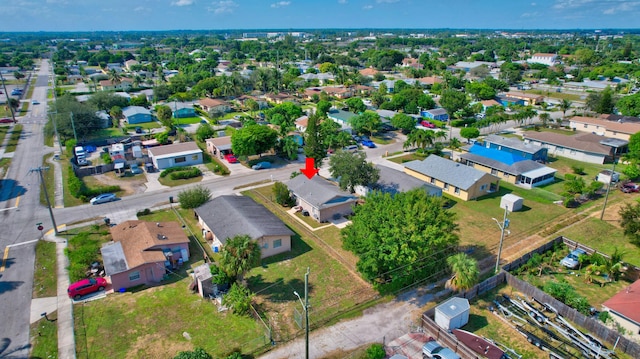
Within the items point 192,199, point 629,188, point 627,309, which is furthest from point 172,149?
point 629,188

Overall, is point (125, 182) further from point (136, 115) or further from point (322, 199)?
point (136, 115)

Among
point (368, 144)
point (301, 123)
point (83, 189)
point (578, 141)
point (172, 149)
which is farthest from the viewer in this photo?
point (301, 123)

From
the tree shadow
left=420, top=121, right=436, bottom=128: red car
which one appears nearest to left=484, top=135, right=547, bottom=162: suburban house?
left=420, top=121, right=436, bottom=128: red car

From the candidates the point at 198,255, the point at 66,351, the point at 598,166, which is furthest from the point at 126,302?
the point at 598,166

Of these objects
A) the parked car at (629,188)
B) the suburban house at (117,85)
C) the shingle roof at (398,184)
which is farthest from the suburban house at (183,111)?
the parked car at (629,188)

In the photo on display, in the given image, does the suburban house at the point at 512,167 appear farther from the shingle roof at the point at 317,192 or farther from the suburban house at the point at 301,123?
the suburban house at the point at 301,123
